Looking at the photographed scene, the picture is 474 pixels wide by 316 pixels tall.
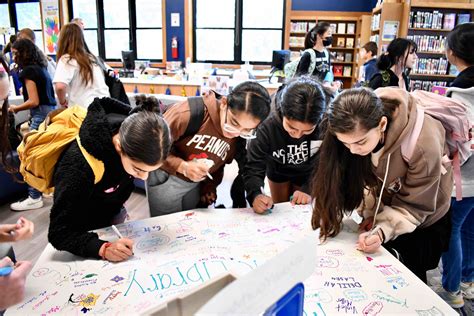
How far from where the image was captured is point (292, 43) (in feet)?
29.0

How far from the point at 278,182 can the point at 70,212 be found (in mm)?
1183

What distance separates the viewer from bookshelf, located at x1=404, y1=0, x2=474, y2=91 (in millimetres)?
5898

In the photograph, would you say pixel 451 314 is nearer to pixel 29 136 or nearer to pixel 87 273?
pixel 87 273

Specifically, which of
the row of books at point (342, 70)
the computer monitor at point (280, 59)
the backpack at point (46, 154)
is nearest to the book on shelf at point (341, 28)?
the row of books at point (342, 70)

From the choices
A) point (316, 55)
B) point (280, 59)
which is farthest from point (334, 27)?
point (316, 55)

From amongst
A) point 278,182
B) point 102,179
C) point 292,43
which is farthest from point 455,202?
point 292,43

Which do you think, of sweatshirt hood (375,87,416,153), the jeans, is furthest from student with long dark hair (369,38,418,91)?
sweatshirt hood (375,87,416,153)

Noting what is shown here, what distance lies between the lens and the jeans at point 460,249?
1916 mm

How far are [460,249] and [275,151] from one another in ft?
3.67

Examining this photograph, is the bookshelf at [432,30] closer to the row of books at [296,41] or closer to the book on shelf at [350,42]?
the book on shelf at [350,42]

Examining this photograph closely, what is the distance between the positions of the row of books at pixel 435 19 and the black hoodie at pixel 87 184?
236 inches

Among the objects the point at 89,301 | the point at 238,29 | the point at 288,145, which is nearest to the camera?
the point at 89,301

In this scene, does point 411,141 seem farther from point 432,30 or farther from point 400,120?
point 432,30

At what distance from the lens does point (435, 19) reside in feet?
19.6
